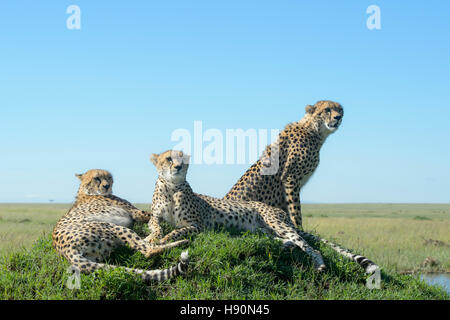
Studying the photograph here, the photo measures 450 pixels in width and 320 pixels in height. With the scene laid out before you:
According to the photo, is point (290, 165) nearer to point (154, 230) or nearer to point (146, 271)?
point (154, 230)

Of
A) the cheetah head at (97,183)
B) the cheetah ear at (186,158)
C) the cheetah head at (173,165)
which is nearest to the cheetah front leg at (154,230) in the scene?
the cheetah head at (173,165)

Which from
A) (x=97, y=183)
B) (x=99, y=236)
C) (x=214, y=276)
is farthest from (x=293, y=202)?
(x=99, y=236)

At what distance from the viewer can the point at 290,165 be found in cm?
702

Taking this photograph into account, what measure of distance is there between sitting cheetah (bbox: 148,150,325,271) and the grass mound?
5.9 inches

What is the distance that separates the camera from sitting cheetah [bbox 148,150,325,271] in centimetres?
526

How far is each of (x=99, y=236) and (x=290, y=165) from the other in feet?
10.0

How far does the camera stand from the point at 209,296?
4508mm

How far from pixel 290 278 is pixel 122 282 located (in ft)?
5.64

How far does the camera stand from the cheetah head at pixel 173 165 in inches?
205

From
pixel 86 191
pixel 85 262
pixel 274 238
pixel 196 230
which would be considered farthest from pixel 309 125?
pixel 85 262

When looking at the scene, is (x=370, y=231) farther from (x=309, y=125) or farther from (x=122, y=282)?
(x=122, y=282)

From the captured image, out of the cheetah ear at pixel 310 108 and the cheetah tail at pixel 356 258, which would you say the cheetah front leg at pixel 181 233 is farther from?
the cheetah ear at pixel 310 108

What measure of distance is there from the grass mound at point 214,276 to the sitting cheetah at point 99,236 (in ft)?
0.31

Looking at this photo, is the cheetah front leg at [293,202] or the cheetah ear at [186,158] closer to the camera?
the cheetah ear at [186,158]
